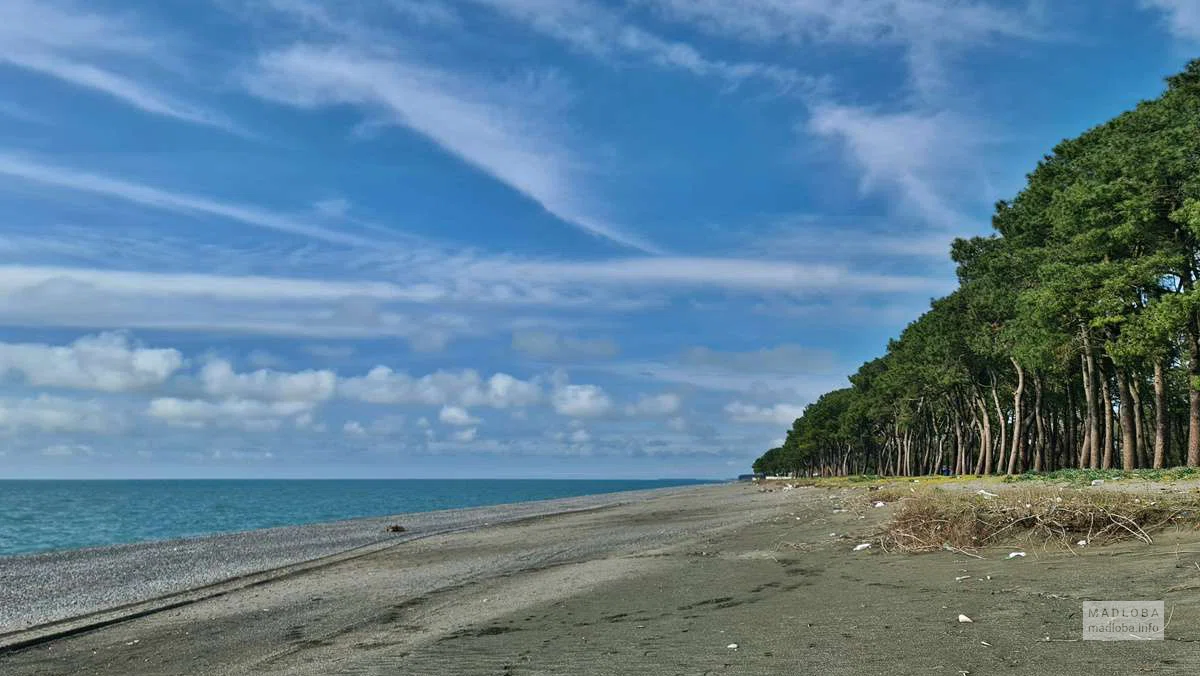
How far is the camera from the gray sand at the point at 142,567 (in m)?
19.0

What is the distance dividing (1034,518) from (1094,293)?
967 inches

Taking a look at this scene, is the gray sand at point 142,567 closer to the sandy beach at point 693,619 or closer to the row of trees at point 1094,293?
the sandy beach at point 693,619

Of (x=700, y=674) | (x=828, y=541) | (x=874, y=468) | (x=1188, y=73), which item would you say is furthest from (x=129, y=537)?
(x=874, y=468)

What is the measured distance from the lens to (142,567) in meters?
27.1

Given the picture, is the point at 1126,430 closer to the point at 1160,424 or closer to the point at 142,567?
the point at 1160,424

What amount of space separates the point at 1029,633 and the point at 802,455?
15645 cm

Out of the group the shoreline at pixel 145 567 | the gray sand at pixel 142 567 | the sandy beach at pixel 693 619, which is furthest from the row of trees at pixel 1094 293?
the gray sand at pixel 142 567

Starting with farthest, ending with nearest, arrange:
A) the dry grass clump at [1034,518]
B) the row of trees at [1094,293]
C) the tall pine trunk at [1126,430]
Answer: the tall pine trunk at [1126,430] < the row of trees at [1094,293] < the dry grass clump at [1034,518]

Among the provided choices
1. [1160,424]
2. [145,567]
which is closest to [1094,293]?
[1160,424]

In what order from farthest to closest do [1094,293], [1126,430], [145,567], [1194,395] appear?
[1126,430] → [1094,293] → [1194,395] → [145,567]

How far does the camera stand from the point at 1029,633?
329 inches

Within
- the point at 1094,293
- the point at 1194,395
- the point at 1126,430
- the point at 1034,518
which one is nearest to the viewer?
the point at 1034,518

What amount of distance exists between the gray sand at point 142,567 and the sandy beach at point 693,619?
1284 millimetres

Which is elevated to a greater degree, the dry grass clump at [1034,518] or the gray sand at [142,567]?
the dry grass clump at [1034,518]
